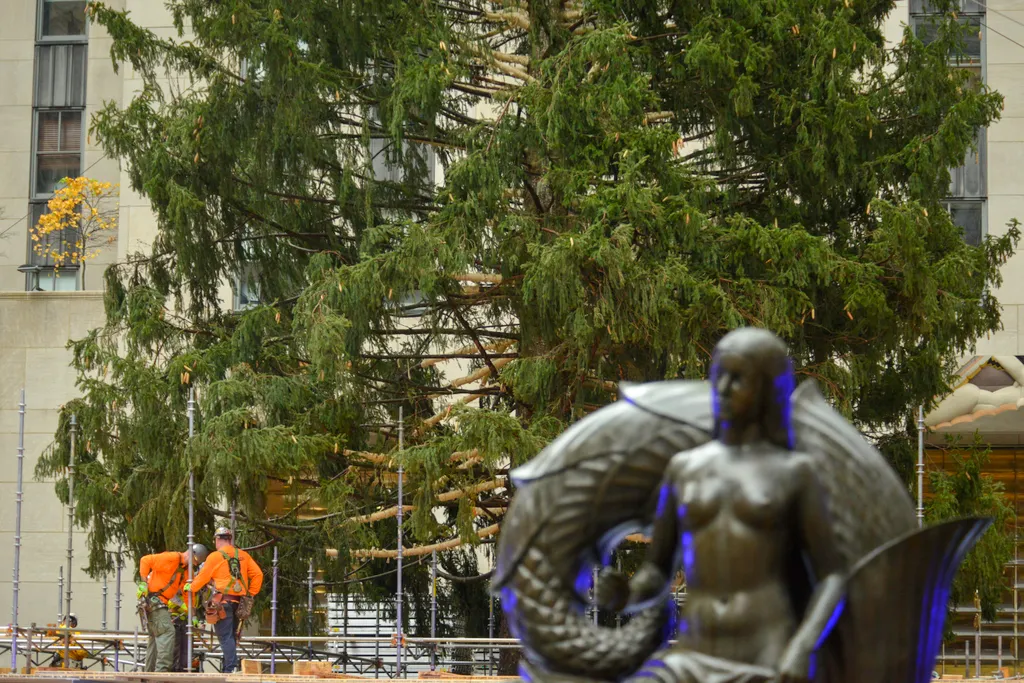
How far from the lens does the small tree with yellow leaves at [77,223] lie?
24547mm

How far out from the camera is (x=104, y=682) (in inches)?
505

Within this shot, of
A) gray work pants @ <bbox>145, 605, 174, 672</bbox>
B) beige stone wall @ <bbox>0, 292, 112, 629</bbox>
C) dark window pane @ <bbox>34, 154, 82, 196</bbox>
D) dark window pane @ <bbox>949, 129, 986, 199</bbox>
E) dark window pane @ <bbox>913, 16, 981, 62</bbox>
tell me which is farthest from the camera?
dark window pane @ <bbox>34, 154, 82, 196</bbox>

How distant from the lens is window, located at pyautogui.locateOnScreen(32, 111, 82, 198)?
26.5 metres

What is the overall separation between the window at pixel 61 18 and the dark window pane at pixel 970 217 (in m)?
14.0

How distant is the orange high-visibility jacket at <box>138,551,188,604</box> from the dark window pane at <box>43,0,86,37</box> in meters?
14.6

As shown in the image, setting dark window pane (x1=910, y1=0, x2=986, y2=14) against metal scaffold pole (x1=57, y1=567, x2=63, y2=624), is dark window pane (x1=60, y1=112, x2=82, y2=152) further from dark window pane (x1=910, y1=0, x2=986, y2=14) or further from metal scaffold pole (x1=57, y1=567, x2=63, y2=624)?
dark window pane (x1=910, y1=0, x2=986, y2=14)

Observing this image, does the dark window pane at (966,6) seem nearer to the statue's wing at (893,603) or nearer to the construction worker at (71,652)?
the construction worker at (71,652)

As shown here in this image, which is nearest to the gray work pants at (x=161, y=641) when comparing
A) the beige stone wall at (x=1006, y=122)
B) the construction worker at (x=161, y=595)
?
the construction worker at (x=161, y=595)

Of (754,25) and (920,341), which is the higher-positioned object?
(754,25)

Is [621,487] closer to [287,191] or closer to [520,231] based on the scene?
[520,231]

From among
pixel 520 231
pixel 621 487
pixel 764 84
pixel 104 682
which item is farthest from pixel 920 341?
pixel 621 487

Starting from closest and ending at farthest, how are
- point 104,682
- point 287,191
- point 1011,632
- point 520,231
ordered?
1. point 104,682
2. point 520,231
3. point 287,191
4. point 1011,632

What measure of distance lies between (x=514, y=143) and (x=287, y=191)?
3104 mm

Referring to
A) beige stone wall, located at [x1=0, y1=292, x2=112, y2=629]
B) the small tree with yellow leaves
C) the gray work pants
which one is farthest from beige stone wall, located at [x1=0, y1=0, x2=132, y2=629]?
the gray work pants
